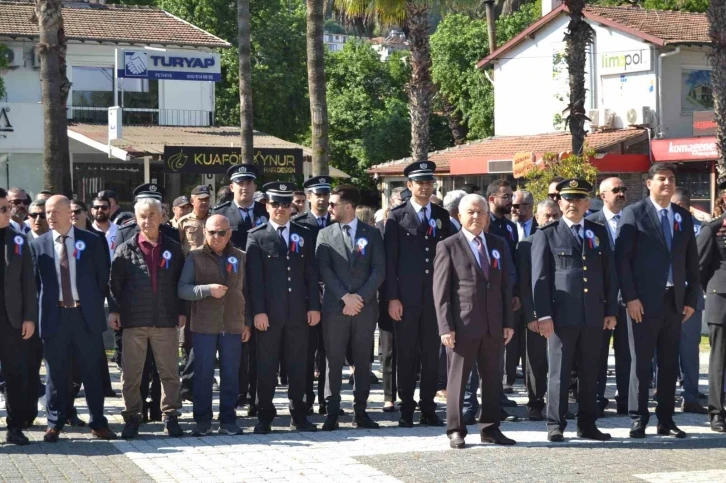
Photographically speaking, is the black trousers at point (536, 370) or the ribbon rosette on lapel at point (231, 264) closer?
the ribbon rosette on lapel at point (231, 264)

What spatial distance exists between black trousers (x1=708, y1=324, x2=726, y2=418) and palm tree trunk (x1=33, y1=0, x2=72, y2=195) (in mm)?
10721

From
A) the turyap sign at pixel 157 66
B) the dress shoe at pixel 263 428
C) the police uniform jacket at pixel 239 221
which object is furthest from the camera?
the turyap sign at pixel 157 66

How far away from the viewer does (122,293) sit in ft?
33.0

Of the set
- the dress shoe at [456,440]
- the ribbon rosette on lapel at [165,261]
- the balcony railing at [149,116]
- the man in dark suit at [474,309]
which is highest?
the balcony railing at [149,116]

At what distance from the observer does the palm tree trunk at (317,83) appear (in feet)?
66.5

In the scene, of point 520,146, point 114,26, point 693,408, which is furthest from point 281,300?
point 114,26

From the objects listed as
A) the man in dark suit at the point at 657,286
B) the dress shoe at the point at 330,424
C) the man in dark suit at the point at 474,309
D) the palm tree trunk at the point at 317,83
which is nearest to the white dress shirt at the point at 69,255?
the dress shoe at the point at 330,424

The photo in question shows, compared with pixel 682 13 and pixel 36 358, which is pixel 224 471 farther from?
pixel 682 13

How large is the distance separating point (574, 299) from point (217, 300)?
3.11m

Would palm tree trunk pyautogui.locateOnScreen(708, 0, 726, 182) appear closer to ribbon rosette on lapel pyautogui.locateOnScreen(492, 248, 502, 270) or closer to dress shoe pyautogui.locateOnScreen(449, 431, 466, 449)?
ribbon rosette on lapel pyautogui.locateOnScreen(492, 248, 502, 270)

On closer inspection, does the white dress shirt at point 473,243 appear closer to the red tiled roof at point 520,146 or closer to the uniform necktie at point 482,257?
the uniform necktie at point 482,257

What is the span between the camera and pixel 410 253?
10.8 metres

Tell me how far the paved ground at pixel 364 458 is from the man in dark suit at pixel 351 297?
0.45 m

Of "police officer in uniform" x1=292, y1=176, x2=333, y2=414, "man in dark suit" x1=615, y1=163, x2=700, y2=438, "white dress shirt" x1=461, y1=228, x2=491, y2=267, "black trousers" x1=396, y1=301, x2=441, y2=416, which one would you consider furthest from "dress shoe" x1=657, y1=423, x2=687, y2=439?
"police officer in uniform" x1=292, y1=176, x2=333, y2=414
